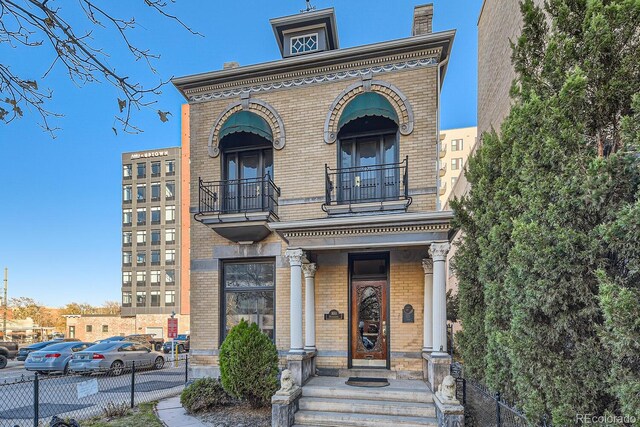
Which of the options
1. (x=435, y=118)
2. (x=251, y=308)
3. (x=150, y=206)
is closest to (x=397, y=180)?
(x=435, y=118)

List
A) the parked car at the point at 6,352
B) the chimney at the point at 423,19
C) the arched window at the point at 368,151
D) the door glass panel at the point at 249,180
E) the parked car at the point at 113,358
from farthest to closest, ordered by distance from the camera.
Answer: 1. the parked car at the point at 6,352
2. the parked car at the point at 113,358
3. the door glass panel at the point at 249,180
4. the chimney at the point at 423,19
5. the arched window at the point at 368,151

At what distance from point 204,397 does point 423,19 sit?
420 inches

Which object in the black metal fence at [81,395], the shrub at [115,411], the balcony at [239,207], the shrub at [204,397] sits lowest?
the black metal fence at [81,395]

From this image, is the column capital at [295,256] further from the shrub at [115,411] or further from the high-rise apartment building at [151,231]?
the high-rise apartment building at [151,231]

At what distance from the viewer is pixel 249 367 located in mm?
7121

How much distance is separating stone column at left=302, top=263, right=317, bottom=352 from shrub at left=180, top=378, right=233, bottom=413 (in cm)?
215

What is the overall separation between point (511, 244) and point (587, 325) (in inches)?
64.3

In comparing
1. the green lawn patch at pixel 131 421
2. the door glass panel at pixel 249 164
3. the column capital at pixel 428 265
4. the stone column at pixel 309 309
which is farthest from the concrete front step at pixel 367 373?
the door glass panel at pixel 249 164

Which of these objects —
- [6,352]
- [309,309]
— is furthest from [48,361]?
[309,309]

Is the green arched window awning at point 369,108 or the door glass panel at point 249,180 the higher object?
the green arched window awning at point 369,108

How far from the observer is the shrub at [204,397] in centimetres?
757

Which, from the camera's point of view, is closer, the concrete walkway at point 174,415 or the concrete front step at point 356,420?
the concrete front step at point 356,420

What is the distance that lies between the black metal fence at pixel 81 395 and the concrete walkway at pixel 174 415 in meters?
0.76

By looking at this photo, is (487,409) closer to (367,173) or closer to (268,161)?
(367,173)
